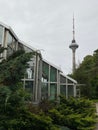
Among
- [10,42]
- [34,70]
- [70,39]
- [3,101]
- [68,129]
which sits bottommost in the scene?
[68,129]

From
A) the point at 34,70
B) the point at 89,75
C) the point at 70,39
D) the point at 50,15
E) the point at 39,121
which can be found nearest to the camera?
the point at 39,121

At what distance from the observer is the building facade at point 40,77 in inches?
546

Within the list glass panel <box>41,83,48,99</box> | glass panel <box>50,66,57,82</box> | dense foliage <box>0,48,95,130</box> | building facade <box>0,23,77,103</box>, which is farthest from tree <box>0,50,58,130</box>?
glass panel <box>50,66,57,82</box>

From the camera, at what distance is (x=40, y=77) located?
16.3 metres

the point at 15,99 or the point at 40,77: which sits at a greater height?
the point at 40,77

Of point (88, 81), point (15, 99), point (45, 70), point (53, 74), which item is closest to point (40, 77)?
point (45, 70)

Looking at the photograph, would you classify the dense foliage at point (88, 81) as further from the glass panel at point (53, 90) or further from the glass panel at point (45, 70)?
the glass panel at point (45, 70)

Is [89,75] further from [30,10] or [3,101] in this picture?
[3,101]

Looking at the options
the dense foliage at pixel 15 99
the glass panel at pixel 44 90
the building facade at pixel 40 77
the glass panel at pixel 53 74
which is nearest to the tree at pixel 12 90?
the dense foliage at pixel 15 99

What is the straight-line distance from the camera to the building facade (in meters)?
13.9

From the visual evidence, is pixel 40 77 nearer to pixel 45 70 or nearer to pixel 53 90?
pixel 45 70

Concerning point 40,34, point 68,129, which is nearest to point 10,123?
point 68,129

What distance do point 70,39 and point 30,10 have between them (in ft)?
120

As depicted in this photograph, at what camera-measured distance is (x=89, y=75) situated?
26969 mm
